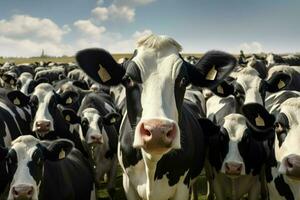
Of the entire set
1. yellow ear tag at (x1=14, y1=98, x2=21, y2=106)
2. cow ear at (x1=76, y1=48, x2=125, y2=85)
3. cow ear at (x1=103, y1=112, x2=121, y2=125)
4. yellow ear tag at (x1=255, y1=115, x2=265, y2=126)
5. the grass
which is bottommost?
the grass

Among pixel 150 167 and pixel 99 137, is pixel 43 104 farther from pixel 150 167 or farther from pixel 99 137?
pixel 150 167

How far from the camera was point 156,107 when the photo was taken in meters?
4.02

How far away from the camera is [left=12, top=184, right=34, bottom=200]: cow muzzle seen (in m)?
4.78

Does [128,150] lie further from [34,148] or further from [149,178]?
[34,148]

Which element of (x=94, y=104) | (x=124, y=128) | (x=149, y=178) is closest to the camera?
(x=149, y=178)

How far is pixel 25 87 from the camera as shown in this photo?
43.9ft

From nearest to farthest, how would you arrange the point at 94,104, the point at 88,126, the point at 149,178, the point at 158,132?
1. the point at 158,132
2. the point at 149,178
3. the point at 88,126
4. the point at 94,104

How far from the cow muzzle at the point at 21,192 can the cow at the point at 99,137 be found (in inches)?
132

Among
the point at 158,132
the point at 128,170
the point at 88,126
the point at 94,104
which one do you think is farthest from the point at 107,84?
A: the point at 94,104

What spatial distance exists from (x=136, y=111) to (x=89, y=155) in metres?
4.34

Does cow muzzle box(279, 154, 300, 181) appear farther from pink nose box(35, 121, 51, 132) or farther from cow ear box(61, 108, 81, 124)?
pink nose box(35, 121, 51, 132)

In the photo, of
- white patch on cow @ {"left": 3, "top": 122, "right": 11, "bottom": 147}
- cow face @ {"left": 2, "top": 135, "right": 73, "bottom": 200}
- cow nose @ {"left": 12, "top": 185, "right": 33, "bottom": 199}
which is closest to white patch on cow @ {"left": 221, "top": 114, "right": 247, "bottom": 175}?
cow face @ {"left": 2, "top": 135, "right": 73, "bottom": 200}

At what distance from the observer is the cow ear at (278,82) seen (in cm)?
768

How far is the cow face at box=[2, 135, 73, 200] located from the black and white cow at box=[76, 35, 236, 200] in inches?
33.3
